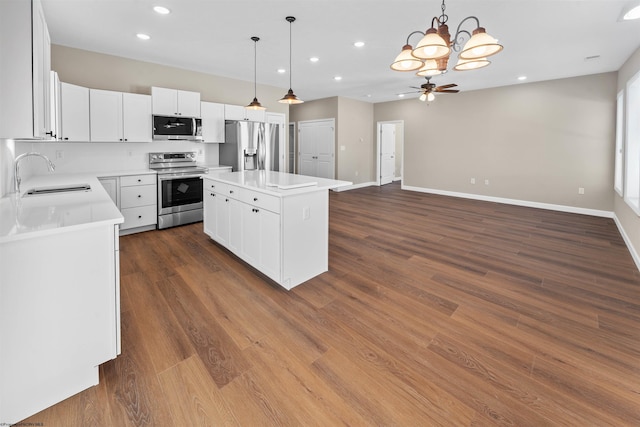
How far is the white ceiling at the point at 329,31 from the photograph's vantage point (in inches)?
124

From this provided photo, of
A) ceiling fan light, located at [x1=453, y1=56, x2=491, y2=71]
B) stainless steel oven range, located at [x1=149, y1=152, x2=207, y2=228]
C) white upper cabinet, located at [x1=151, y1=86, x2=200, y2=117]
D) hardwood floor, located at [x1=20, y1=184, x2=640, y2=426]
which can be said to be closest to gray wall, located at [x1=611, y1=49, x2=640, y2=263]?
hardwood floor, located at [x1=20, y1=184, x2=640, y2=426]

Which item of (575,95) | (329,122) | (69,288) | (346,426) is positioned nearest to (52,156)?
(69,288)

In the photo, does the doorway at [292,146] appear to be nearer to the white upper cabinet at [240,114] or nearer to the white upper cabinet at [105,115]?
the white upper cabinet at [240,114]

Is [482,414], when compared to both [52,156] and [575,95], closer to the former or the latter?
[52,156]

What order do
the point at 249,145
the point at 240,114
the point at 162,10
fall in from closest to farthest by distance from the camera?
1. the point at 162,10
2. the point at 249,145
3. the point at 240,114

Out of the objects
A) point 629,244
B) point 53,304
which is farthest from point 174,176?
point 629,244

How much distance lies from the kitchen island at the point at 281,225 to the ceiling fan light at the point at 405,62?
113 centimetres

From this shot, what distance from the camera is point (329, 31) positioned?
12.4 ft

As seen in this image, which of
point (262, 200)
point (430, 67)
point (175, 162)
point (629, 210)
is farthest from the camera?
point (175, 162)

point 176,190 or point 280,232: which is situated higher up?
point 176,190

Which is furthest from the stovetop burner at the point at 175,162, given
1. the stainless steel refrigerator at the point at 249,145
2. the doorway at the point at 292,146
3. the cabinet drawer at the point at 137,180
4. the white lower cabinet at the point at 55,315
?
the doorway at the point at 292,146

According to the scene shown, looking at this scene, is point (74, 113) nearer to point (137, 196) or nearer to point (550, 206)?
point (137, 196)

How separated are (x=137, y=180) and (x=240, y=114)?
2291mm

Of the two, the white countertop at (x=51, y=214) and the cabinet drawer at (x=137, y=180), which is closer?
the white countertop at (x=51, y=214)
